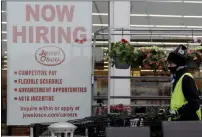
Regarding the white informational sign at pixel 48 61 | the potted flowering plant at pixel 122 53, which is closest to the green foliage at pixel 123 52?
the potted flowering plant at pixel 122 53

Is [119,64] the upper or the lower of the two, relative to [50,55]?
lower

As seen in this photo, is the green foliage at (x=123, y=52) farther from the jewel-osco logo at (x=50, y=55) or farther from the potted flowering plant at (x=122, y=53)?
the jewel-osco logo at (x=50, y=55)

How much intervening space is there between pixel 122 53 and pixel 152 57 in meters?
0.42

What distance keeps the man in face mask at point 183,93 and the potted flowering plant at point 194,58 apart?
92cm

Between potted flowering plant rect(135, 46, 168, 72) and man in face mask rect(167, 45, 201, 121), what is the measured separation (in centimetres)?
92

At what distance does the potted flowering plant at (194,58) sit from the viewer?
247 inches

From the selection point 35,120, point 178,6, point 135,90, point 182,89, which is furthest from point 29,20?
point 182,89

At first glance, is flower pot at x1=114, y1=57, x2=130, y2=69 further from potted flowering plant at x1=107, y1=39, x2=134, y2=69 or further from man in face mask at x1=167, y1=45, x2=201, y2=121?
man in face mask at x1=167, y1=45, x2=201, y2=121

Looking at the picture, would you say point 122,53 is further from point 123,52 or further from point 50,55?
point 50,55

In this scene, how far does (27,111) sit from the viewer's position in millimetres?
6949

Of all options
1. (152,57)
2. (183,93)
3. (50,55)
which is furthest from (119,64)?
(183,93)

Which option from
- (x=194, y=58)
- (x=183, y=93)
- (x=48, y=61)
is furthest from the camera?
(x=48, y=61)

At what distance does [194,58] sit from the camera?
20.6 feet

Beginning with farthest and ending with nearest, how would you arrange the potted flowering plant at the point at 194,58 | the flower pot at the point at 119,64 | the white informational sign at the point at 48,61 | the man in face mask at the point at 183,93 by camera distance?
1. the white informational sign at the point at 48,61
2. the flower pot at the point at 119,64
3. the potted flowering plant at the point at 194,58
4. the man in face mask at the point at 183,93
